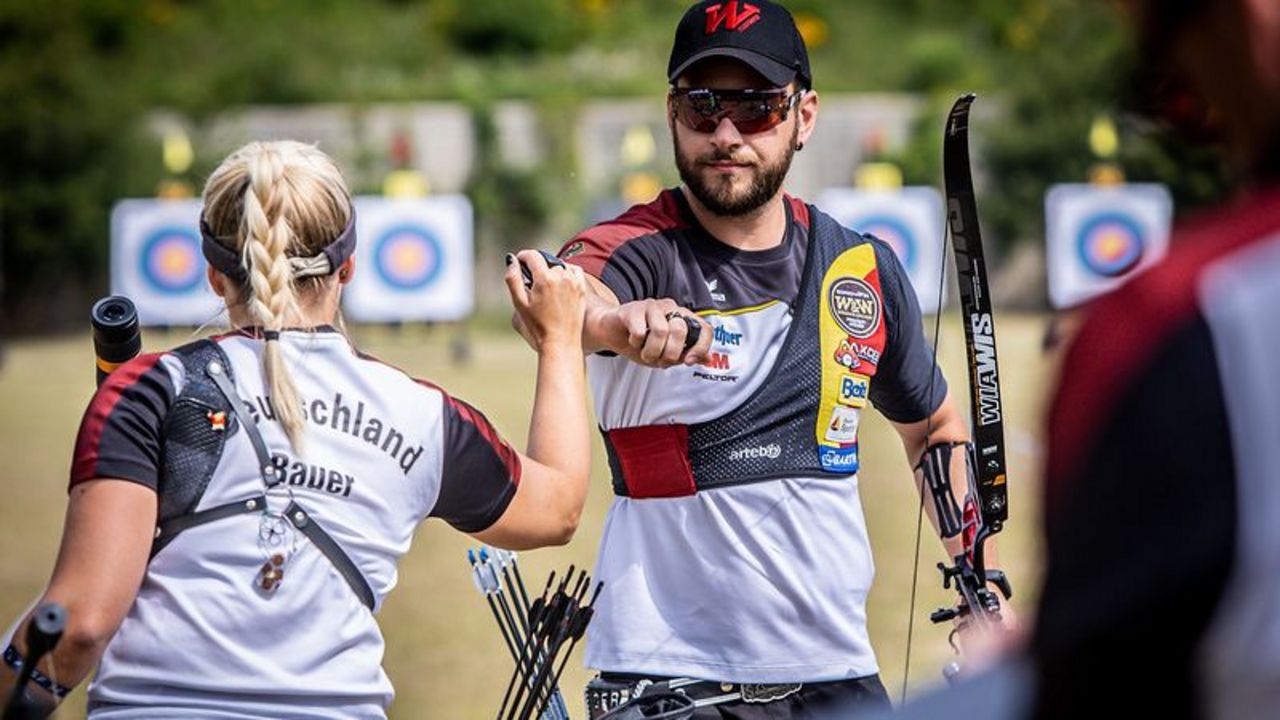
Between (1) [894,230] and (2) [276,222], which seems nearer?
(2) [276,222]

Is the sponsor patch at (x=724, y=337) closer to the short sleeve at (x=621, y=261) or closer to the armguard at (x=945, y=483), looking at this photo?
the short sleeve at (x=621, y=261)

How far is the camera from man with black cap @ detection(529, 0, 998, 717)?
245 cm

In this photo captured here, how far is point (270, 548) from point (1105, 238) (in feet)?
46.8

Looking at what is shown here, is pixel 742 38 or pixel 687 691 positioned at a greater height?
pixel 742 38

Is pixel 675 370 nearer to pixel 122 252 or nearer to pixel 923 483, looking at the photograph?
pixel 923 483

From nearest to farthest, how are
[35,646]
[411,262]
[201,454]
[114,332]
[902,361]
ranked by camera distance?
[35,646]
[201,454]
[114,332]
[902,361]
[411,262]

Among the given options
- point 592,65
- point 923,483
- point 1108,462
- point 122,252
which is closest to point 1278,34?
point 1108,462

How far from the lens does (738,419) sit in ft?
8.10

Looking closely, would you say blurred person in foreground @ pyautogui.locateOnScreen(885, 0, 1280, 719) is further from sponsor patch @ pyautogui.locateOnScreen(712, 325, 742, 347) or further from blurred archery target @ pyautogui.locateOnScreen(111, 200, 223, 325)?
blurred archery target @ pyautogui.locateOnScreen(111, 200, 223, 325)

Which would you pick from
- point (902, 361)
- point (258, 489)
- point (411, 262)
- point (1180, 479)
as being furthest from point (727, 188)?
point (411, 262)

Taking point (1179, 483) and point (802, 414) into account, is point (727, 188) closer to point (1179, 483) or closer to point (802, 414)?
A: point (802, 414)

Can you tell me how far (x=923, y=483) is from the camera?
270cm

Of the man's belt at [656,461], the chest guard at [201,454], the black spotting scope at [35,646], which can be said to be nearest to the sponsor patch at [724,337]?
the man's belt at [656,461]

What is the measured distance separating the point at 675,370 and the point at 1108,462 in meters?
1.69
